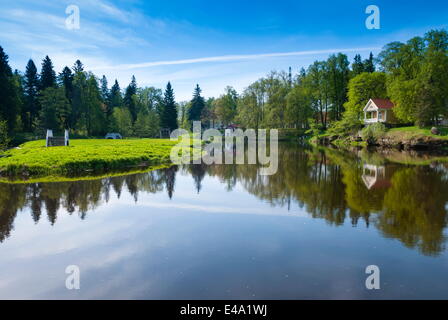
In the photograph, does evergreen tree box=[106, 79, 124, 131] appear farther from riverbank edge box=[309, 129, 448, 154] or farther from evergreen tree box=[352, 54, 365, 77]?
evergreen tree box=[352, 54, 365, 77]

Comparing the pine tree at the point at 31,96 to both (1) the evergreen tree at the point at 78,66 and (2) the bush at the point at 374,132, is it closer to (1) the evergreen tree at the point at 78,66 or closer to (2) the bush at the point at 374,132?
(1) the evergreen tree at the point at 78,66

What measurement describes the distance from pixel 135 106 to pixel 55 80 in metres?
20.9

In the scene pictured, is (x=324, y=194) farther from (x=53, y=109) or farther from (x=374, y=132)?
(x=53, y=109)

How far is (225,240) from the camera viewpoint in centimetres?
752

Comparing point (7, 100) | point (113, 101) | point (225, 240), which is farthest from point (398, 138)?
point (113, 101)

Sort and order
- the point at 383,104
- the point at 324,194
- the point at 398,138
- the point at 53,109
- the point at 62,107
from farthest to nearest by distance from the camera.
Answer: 1. the point at 62,107
2. the point at 53,109
3. the point at 383,104
4. the point at 398,138
5. the point at 324,194

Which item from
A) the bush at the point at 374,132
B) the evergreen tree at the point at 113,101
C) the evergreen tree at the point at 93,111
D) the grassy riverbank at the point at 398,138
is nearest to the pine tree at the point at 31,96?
the evergreen tree at the point at 93,111

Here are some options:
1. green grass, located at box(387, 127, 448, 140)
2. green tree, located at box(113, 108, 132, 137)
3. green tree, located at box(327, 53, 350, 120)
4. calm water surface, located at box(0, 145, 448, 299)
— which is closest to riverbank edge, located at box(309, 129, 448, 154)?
green grass, located at box(387, 127, 448, 140)

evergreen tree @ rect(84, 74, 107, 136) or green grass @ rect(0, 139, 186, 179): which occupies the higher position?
evergreen tree @ rect(84, 74, 107, 136)

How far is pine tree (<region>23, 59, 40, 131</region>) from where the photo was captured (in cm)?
5875

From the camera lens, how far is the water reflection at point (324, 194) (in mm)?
8672

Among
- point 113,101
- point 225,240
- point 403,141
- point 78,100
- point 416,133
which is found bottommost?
point 225,240

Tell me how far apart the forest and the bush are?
2.92 meters

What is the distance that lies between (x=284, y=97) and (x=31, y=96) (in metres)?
53.6
